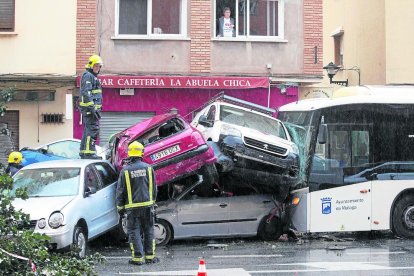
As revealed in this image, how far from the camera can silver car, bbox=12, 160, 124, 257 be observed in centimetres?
1019

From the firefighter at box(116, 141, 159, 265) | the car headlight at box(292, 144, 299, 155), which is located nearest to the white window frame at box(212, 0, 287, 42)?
the car headlight at box(292, 144, 299, 155)

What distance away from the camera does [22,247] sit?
19.8 ft

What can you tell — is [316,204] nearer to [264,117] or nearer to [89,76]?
[264,117]

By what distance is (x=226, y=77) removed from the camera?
1980cm

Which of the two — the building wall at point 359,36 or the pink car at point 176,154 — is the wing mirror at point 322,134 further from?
the building wall at point 359,36

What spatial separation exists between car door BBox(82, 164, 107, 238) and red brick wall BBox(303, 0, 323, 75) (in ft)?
33.6

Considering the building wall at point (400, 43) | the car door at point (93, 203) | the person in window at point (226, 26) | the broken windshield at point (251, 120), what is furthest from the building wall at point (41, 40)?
the building wall at point (400, 43)

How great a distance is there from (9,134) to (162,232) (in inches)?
325

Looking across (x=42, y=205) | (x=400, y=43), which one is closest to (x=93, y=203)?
(x=42, y=205)

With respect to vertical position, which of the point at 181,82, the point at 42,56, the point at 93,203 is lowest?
the point at 93,203

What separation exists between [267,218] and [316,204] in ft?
3.13

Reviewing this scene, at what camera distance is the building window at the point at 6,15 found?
63.2 ft

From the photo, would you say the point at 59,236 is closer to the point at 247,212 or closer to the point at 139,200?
the point at 139,200

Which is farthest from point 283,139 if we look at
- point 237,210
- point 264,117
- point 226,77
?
point 226,77
